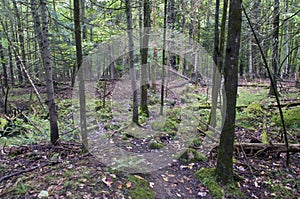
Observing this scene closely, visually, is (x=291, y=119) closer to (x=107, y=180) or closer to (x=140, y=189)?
(x=140, y=189)

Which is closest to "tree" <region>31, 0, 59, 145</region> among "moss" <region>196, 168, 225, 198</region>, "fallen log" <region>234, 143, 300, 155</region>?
"moss" <region>196, 168, 225, 198</region>

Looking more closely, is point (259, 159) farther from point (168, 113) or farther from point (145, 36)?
point (145, 36)

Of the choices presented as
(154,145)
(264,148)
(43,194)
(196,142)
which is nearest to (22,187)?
(43,194)

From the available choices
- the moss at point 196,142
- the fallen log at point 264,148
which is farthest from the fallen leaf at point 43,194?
the fallen log at point 264,148

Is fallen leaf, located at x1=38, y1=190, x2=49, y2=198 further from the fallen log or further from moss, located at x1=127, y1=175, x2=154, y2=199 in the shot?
the fallen log

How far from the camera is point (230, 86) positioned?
12.2 feet

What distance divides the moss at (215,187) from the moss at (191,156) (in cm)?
84

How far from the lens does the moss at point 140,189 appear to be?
11.2ft

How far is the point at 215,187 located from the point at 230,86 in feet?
6.19

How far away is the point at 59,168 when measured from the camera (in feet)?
12.7

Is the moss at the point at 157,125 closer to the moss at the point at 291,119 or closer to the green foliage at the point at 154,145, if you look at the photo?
the green foliage at the point at 154,145

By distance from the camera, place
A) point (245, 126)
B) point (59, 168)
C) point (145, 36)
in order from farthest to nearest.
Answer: point (145, 36)
point (245, 126)
point (59, 168)

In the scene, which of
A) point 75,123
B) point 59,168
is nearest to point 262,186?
point 59,168

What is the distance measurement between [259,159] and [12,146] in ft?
19.2
